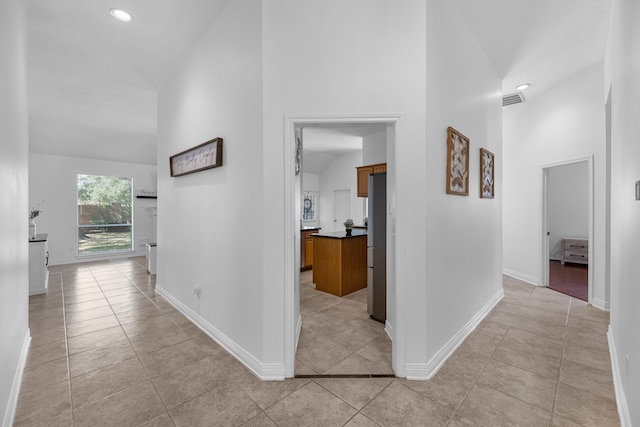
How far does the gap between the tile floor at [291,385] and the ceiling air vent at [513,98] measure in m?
3.32

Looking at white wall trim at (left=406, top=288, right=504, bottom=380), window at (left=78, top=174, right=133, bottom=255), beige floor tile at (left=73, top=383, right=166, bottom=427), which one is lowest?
beige floor tile at (left=73, top=383, right=166, bottom=427)

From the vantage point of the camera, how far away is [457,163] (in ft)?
8.23

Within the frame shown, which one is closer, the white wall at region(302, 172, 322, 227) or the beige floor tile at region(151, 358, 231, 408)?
the beige floor tile at region(151, 358, 231, 408)

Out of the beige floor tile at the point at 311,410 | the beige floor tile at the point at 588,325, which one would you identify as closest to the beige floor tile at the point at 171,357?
the beige floor tile at the point at 311,410

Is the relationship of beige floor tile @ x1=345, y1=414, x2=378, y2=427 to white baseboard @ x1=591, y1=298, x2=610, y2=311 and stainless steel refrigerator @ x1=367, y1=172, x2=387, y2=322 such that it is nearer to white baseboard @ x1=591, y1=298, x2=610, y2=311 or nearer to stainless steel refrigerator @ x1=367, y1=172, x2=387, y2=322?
stainless steel refrigerator @ x1=367, y1=172, x2=387, y2=322

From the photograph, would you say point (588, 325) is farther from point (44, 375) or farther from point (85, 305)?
point (85, 305)

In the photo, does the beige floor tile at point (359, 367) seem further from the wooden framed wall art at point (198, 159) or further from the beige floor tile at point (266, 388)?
the wooden framed wall art at point (198, 159)

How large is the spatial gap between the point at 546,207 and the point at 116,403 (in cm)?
580

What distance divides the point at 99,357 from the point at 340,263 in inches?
110

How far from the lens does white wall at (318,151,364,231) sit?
7.88 m

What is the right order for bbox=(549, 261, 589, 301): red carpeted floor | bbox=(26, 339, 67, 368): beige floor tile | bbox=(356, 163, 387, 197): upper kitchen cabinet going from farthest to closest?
bbox=(356, 163, 387, 197): upper kitchen cabinet
bbox=(549, 261, 589, 301): red carpeted floor
bbox=(26, 339, 67, 368): beige floor tile

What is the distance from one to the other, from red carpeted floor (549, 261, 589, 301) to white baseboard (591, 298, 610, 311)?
10.3 inches

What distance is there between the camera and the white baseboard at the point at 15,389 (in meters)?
1.59

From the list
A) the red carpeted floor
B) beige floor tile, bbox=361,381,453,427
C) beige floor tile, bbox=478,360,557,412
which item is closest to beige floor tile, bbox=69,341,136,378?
beige floor tile, bbox=361,381,453,427
